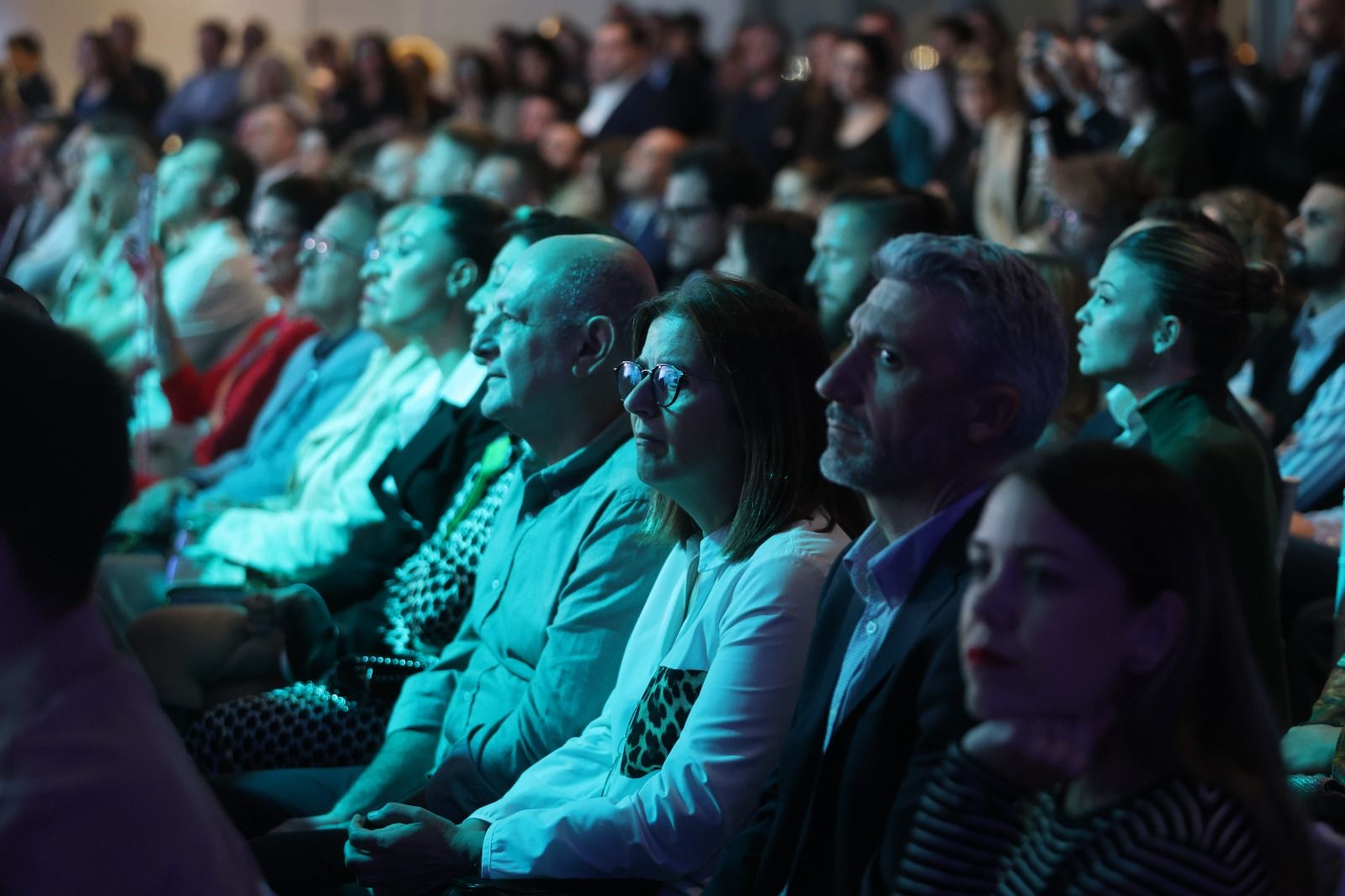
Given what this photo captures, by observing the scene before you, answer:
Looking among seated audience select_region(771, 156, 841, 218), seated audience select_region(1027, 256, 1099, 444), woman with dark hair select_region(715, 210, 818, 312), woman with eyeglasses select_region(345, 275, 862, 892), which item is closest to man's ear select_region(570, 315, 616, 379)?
woman with eyeglasses select_region(345, 275, 862, 892)

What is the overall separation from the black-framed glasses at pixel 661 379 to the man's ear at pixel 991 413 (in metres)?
0.45

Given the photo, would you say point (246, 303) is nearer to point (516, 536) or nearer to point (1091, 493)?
point (516, 536)

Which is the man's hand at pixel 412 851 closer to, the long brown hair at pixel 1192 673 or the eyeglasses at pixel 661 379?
the eyeglasses at pixel 661 379

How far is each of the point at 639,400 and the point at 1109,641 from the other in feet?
3.17

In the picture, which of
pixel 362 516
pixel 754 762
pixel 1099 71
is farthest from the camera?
pixel 1099 71

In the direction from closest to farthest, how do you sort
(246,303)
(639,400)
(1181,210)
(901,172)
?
(639,400), (1181,210), (246,303), (901,172)

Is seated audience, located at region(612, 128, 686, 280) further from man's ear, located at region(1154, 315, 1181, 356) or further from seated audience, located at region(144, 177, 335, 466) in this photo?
man's ear, located at region(1154, 315, 1181, 356)

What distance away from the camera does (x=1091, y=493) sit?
137cm

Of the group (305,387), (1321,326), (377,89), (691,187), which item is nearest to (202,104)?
(377,89)

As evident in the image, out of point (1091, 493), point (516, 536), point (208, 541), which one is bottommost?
point (208, 541)

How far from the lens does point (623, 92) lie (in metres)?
8.57

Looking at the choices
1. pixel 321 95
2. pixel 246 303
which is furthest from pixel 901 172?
pixel 321 95

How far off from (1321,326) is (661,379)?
100 inches

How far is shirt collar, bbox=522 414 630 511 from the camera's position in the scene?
2.64m
